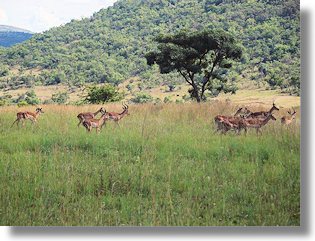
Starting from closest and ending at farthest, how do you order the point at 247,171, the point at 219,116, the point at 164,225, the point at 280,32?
the point at 164,225, the point at 247,171, the point at 280,32, the point at 219,116

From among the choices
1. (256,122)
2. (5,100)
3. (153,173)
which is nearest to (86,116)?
(5,100)

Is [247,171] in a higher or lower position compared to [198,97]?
lower

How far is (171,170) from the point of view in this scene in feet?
13.5

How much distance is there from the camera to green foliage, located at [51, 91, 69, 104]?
4957 mm

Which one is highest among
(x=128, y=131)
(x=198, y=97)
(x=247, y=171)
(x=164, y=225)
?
(x=198, y=97)

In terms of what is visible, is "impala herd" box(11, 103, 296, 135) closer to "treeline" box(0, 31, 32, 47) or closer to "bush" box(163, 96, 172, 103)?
"bush" box(163, 96, 172, 103)

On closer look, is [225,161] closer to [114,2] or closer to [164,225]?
[164,225]

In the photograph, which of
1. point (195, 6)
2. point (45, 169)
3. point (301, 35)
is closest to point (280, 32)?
point (301, 35)

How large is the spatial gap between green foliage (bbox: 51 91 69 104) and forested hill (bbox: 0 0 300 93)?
141mm

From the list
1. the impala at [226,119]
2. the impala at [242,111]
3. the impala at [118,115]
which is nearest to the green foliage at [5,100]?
the impala at [118,115]

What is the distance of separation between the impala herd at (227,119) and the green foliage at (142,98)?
0.15 m

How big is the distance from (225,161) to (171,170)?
497mm

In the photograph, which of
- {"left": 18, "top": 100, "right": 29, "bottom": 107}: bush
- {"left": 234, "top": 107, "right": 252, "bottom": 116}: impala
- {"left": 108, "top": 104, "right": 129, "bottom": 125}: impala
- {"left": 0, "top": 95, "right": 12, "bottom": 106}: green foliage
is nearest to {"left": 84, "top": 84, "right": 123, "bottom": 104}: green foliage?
{"left": 108, "top": 104, "right": 129, "bottom": 125}: impala

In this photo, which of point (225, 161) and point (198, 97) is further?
point (198, 97)
